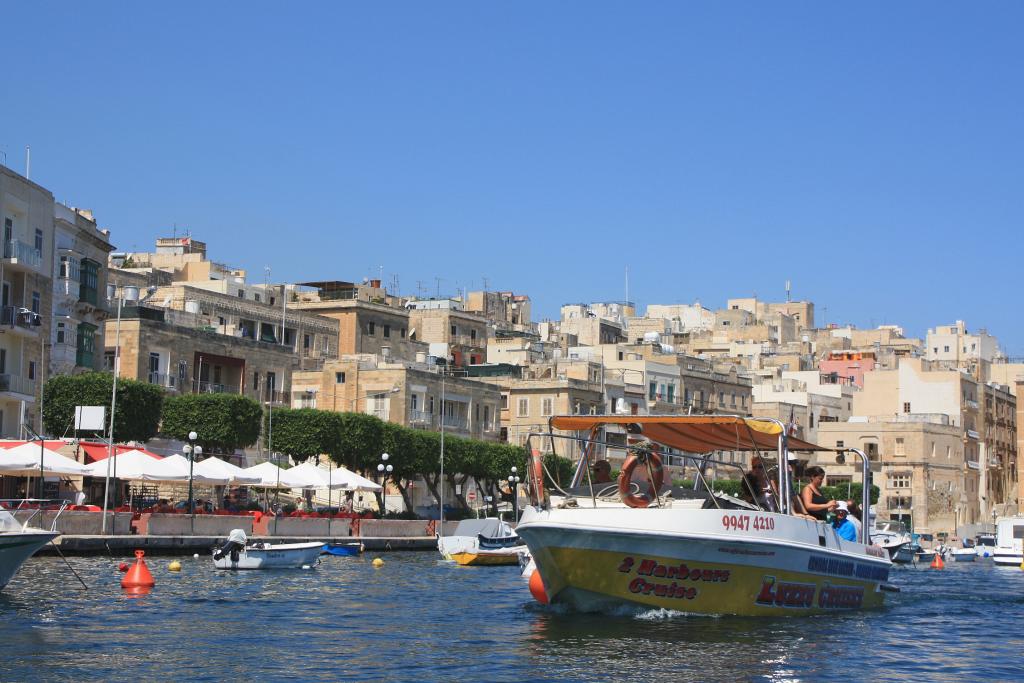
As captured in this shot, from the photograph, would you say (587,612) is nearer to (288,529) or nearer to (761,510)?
(761,510)

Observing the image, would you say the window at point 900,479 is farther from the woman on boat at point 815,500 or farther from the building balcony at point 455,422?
the woman on boat at point 815,500

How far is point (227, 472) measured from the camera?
58.2 m

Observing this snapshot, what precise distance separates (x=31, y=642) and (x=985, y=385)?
117m

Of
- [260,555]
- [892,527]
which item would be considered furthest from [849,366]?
[260,555]

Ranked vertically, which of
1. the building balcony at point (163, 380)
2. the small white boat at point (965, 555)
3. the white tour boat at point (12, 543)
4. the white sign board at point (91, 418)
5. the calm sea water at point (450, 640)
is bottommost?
the small white boat at point (965, 555)

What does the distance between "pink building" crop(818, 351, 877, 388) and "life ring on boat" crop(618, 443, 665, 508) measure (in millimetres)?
113585

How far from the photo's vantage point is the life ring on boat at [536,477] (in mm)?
27375

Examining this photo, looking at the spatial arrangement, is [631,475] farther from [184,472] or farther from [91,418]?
[91,418]

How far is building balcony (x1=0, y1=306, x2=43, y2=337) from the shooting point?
58.6 meters

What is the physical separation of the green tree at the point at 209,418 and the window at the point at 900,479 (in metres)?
63.9

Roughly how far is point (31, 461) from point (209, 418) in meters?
18.7

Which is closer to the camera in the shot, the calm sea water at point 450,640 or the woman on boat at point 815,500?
the calm sea water at point 450,640

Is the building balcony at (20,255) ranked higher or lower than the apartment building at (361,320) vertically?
lower

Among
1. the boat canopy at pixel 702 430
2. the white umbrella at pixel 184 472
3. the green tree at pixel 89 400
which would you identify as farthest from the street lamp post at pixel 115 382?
the boat canopy at pixel 702 430
